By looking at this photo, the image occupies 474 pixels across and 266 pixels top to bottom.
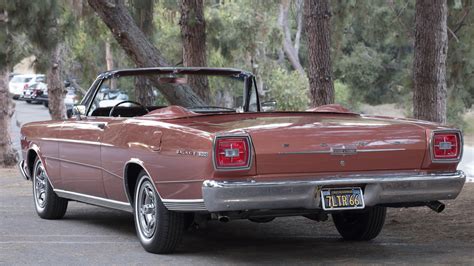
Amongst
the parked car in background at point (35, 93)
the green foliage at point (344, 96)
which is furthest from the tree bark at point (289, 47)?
the parked car in background at point (35, 93)

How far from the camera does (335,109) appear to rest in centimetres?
847

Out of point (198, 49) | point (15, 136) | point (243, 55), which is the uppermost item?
point (198, 49)

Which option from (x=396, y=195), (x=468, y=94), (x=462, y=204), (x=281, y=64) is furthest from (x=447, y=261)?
(x=281, y=64)

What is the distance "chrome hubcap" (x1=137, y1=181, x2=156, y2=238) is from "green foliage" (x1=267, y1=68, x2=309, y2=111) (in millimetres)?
36307

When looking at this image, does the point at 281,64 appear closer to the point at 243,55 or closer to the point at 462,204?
the point at 243,55

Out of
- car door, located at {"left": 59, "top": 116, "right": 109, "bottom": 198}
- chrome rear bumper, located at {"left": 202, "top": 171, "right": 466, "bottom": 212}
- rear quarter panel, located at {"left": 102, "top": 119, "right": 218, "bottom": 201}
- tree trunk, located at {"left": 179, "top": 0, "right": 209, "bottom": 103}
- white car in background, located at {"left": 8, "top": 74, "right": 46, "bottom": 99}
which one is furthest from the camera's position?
white car in background, located at {"left": 8, "top": 74, "right": 46, "bottom": 99}

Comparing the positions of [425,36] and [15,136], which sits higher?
[425,36]

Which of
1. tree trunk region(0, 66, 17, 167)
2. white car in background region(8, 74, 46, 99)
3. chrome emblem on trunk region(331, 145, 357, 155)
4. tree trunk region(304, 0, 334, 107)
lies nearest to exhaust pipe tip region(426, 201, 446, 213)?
chrome emblem on trunk region(331, 145, 357, 155)

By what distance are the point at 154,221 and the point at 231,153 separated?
128 centimetres

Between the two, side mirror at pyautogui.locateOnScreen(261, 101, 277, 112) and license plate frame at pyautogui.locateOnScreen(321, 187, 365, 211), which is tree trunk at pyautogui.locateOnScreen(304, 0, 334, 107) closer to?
side mirror at pyautogui.locateOnScreen(261, 101, 277, 112)

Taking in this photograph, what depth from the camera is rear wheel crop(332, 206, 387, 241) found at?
8.16 metres

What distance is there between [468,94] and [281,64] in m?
18.3

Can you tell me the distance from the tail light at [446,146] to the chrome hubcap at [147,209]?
2.29m

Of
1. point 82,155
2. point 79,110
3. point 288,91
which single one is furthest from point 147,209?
point 288,91
